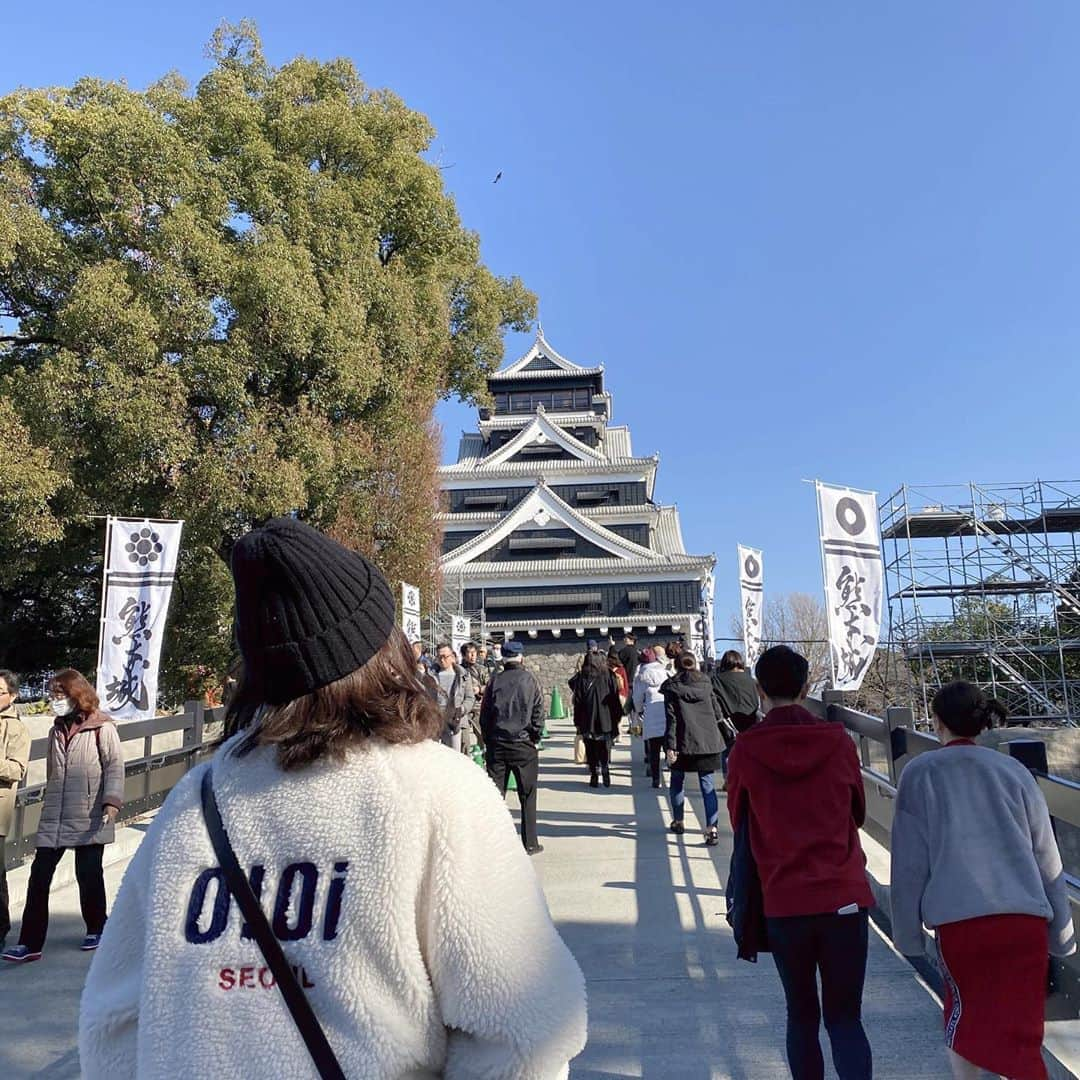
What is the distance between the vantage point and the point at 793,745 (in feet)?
10.2

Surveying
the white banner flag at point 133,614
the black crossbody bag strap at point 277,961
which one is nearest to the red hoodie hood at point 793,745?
the black crossbody bag strap at point 277,961

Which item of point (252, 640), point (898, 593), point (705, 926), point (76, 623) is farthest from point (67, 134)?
point (898, 593)

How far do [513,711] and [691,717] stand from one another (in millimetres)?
1431

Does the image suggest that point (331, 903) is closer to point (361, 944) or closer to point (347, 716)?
point (361, 944)

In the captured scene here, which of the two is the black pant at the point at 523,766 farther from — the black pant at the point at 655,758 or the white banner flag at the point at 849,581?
the black pant at the point at 655,758

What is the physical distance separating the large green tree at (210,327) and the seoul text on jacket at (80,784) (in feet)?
26.4

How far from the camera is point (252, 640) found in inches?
55.8

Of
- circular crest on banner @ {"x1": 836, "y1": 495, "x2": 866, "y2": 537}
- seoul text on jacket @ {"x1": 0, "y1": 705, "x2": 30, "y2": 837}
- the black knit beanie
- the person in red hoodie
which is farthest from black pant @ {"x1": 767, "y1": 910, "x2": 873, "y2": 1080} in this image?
circular crest on banner @ {"x1": 836, "y1": 495, "x2": 866, "y2": 537}

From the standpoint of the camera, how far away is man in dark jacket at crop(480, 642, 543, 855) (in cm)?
714

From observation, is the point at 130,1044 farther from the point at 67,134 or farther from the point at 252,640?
the point at 67,134

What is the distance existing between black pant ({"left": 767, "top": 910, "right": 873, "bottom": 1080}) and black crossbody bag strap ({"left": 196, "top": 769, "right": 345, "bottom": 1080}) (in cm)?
214

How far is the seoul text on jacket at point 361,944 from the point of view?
1228 mm

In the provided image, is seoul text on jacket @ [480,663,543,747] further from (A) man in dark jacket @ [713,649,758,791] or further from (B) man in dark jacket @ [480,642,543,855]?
(A) man in dark jacket @ [713,649,758,791]

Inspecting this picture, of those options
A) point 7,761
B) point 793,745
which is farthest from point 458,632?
point 793,745
